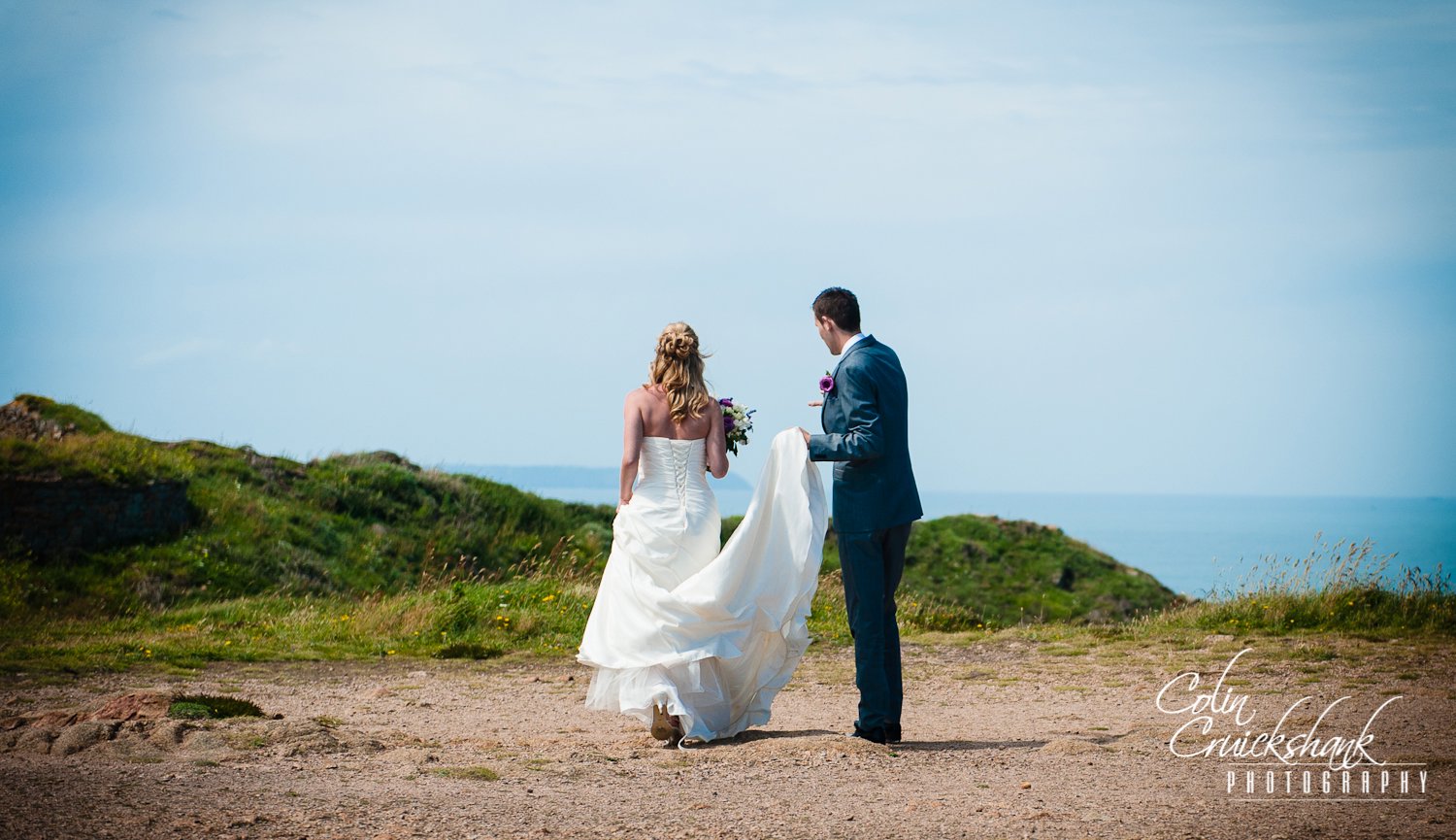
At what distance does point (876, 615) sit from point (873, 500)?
0.74 metres

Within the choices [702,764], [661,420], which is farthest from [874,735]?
[661,420]

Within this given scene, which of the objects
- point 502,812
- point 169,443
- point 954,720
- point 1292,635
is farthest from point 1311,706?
point 169,443

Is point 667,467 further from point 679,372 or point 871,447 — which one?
point 871,447

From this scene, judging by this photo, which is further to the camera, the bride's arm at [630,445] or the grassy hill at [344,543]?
the grassy hill at [344,543]

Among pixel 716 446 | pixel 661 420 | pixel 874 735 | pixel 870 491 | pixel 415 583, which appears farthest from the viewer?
pixel 415 583

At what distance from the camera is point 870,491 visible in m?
7.38

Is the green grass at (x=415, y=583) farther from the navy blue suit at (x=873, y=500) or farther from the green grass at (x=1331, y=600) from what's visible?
the navy blue suit at (x=873, y=500)

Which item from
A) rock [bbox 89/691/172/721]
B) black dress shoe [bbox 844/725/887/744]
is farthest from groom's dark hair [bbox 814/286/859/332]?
rock [bbox 89/691/172/721]

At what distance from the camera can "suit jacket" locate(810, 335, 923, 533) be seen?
24.1 ft

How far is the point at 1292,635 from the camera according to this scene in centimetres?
1255

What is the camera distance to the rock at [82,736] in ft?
22.9

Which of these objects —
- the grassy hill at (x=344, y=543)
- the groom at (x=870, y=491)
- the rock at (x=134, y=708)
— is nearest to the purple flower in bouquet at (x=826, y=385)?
the groom at (x=870, y=491)

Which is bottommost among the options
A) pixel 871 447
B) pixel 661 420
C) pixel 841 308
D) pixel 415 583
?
pixel 415 583

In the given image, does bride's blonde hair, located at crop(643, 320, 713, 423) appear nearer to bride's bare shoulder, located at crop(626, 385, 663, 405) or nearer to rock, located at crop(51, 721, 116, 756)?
bride's bare shoulder, located at crop(626, 385, 663, 405)
